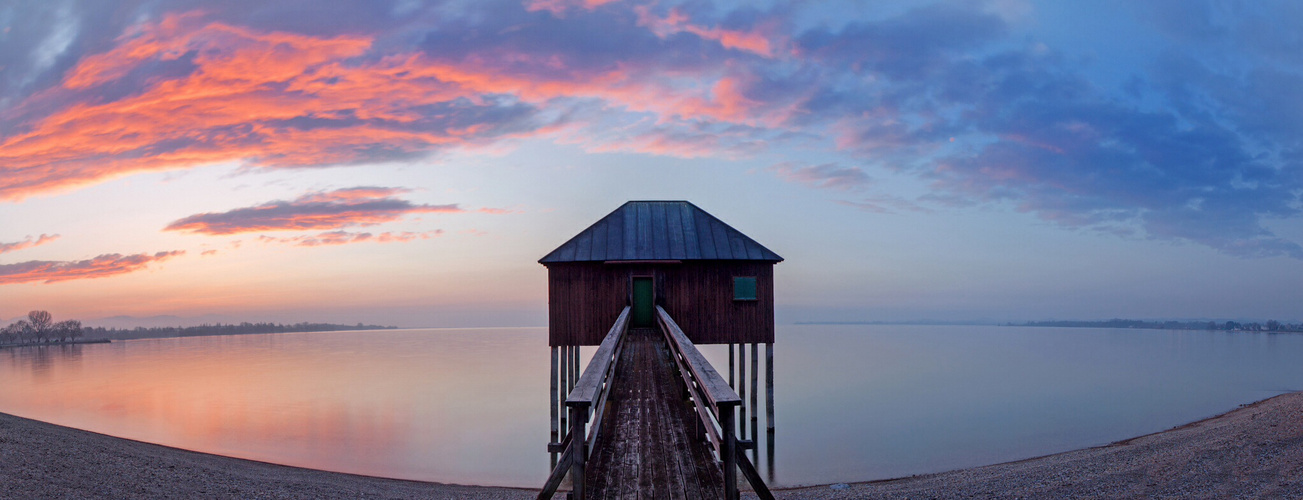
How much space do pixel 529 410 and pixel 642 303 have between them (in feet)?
67.2

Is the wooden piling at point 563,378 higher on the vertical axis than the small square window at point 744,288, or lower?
lower

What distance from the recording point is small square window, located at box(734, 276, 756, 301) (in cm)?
2177

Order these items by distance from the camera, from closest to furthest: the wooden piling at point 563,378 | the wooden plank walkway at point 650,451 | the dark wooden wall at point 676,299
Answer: the wooden plank walkway at point 650,451 < the dark wooden wall at point 676,299 < the wooden piling at point 563,378

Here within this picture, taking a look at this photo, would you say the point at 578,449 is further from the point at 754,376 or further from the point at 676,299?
the point at 754,376

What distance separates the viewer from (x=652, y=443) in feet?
27.1

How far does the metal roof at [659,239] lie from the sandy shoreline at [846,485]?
24.4 ft

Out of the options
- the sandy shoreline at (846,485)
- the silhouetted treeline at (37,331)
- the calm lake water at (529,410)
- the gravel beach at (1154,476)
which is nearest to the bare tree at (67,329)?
the silhouetted treeline at (37,331)

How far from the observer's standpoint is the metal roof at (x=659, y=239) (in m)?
21.6

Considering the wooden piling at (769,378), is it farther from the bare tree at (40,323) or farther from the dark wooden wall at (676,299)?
the bare tree at (40,323)

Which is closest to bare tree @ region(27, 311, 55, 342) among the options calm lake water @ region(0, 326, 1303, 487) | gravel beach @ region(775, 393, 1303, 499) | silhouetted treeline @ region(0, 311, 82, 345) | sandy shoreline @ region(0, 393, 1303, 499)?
silhouetted treeline @ region(0, 311, 82, 345)

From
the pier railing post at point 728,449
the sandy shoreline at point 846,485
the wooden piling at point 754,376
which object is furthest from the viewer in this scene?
the wooden piling at point 754,376

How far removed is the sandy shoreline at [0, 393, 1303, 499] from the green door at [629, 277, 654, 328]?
20.7ft

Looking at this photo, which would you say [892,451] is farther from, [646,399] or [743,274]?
[646,399]

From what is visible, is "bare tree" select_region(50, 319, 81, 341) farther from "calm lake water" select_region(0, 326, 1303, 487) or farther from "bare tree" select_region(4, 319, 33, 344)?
"calm lake water" select_region(0, 326, 1303, 487)
